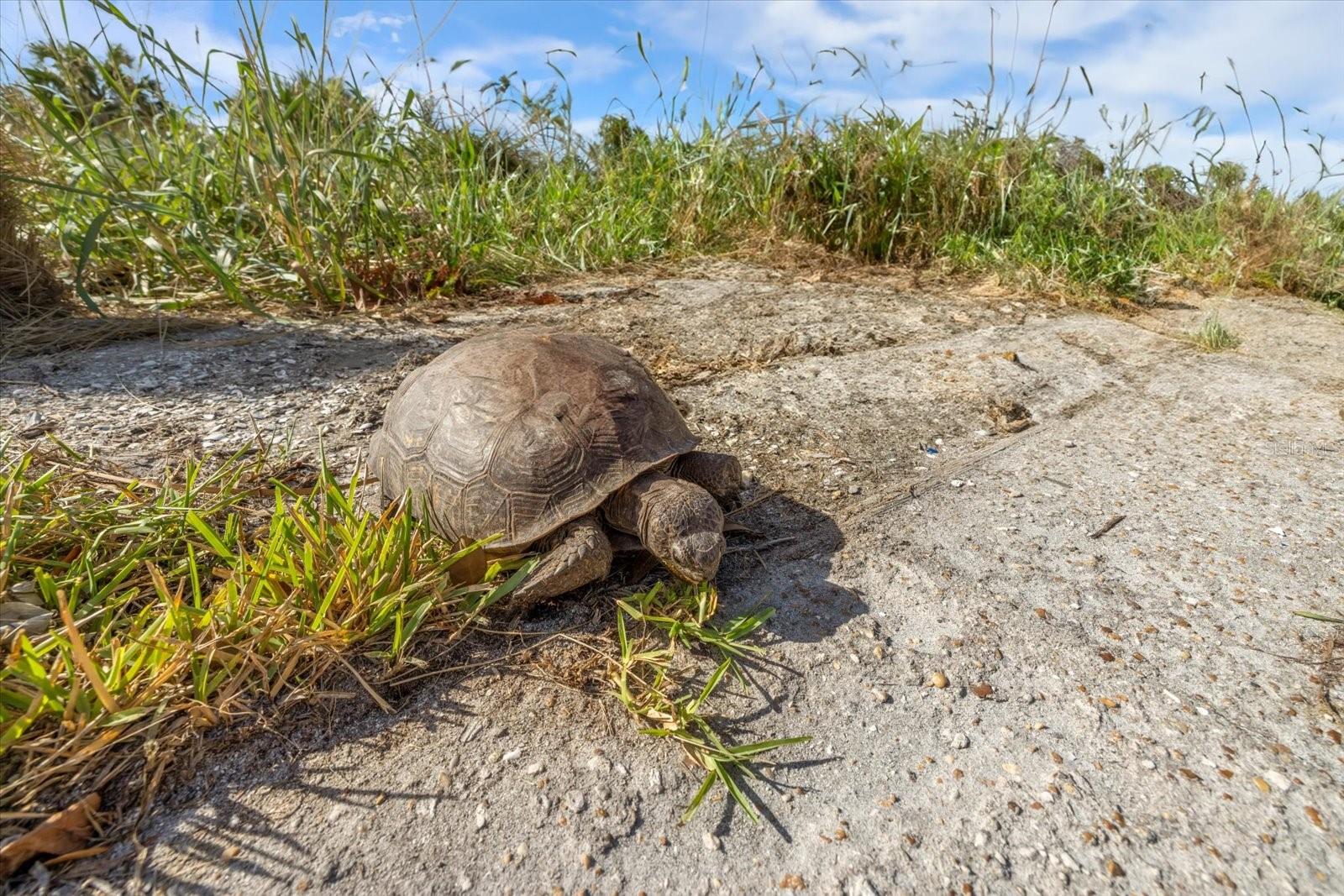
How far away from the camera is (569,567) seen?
2.07 meters

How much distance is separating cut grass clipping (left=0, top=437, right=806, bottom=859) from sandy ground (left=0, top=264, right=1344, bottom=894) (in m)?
0.11

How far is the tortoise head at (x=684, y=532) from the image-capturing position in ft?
6.84

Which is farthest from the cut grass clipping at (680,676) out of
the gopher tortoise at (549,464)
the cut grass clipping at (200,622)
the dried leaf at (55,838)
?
the dried leaf at (55,838)

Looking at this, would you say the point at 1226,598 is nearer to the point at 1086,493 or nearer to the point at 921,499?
the point at 1086,493

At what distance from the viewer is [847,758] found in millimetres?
1720

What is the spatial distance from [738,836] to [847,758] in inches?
13.4

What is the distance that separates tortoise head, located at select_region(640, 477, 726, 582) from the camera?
6.84ft

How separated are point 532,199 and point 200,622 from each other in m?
4.81

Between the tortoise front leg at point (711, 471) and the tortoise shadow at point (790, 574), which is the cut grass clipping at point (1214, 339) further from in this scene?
the tortoise front leg at point (711, 471)

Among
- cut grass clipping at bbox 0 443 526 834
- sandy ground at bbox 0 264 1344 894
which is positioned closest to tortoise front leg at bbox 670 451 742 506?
sandy ground at bbox 0 264 1344 894

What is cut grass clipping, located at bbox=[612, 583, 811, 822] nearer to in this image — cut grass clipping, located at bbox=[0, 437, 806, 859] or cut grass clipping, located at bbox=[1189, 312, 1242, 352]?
cut grass clipping, located at bbox=[0, 437, 806, 859]

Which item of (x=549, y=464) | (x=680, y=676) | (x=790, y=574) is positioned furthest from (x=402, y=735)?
(x=790, y=574)

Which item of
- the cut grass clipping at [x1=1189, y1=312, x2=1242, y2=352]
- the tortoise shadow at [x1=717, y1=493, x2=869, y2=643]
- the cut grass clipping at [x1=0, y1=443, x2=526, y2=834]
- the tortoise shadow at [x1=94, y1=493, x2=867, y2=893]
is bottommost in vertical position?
the tortoise shadow at [x1=94, y1=493, x2=867, y2=893]

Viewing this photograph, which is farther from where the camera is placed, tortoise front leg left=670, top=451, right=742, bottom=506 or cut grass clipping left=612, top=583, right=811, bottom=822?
tortoise front leg left=670, top=451, right=742, bottom=506
